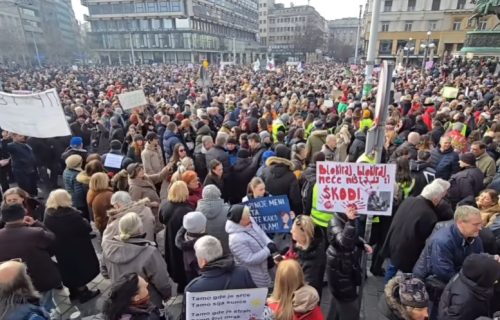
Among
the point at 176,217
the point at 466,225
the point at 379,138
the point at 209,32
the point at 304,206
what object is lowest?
the point at 304,206

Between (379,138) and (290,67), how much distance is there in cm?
3362

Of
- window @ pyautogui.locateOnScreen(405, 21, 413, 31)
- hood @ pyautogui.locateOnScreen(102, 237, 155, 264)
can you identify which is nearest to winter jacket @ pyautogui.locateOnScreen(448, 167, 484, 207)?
hood @ pyautogui.locateOnScreen(102, 237, 155, 264)

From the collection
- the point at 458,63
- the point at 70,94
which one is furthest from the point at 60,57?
the point at 458,63

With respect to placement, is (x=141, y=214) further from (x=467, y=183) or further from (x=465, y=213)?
(x=467, y=183)

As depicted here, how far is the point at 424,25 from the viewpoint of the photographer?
5659 cm

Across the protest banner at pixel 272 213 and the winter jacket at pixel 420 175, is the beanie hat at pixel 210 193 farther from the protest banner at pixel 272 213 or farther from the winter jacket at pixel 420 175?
the winter jacket at pixel 420 175

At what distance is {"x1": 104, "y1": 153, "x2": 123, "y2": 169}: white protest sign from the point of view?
610 cm

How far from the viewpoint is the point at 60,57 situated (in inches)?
2928

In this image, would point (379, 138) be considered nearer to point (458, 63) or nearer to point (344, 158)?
point (344, 158)

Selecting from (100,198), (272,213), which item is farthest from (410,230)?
(100,198)

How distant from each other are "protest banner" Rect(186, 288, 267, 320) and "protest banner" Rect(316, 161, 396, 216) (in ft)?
5.34

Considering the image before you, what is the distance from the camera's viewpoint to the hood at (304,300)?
8.11ft

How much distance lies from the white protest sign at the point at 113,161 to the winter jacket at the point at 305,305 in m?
4.65

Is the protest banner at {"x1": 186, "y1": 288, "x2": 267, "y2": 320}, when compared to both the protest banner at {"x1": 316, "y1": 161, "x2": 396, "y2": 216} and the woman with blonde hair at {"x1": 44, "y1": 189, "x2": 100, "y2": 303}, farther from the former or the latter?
the woman with blonde hair at {"x1": 44, "y1": 189, "x2": 100, "y2": 303}
